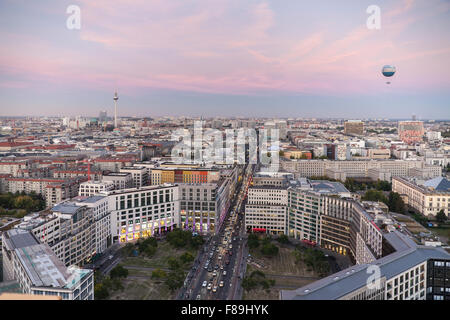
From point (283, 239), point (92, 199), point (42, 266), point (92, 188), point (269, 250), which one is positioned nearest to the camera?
point (42, 266)

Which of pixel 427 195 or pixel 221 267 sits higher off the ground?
pixel 427 195

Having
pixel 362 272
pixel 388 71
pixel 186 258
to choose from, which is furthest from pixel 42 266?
Answer: pixel 388 71

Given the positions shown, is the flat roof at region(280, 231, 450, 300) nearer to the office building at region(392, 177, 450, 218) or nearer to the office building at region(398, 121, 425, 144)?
the office building at region(392, 177, 450, 218)

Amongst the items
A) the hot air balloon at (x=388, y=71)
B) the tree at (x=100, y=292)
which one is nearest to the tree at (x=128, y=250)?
the tree at (x=100, y=292)

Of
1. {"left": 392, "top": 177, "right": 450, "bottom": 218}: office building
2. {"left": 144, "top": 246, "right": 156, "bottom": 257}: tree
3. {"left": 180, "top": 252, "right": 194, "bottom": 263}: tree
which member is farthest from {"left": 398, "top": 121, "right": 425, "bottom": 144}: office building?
{"left": 144, "top": 246, "right": 156, "bottom": 257}: tree

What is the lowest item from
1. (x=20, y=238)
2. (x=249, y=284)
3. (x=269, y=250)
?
(x=249, y=284)

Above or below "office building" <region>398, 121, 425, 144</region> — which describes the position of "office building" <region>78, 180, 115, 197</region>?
below

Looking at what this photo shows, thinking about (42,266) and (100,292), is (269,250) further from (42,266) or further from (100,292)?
(42,266)

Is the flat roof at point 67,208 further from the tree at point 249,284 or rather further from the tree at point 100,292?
the tree at point 249,284

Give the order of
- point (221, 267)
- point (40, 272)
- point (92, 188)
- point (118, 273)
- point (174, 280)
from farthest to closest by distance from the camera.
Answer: point (92, 188) < point (221, 267) < point (118, 273) < point (174, 280) < point (40, 272)

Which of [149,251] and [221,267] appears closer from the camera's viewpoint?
[221,267]
